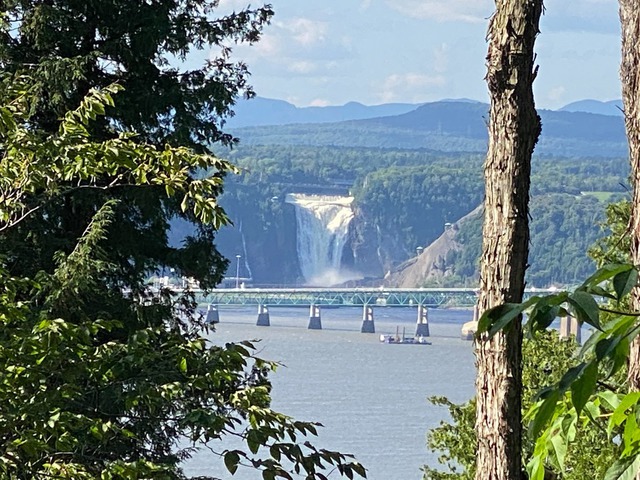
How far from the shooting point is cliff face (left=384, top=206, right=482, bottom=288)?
62972 mm

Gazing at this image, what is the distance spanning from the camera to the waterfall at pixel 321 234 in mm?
63447

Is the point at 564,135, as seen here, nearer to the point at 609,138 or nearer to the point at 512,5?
the point at 609,138

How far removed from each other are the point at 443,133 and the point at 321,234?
58.8 meters

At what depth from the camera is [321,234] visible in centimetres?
6575

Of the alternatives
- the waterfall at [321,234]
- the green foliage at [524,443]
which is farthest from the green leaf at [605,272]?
the waterfall at [321,234]

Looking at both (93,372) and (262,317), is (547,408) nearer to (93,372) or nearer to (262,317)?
(93,372)

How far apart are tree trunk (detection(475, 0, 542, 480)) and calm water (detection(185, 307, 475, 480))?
14.1 m

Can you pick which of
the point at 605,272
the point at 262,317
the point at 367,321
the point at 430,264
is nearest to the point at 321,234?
the point at 430,264

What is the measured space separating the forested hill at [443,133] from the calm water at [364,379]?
4118 centimetres

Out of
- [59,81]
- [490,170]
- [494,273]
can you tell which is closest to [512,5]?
[490,170]

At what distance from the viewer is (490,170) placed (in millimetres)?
3150

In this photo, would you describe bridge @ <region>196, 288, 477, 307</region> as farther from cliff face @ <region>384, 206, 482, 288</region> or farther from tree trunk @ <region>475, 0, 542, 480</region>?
tree trunk @ <region>475, 0, 542, 480</region>

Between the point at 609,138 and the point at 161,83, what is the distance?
350 feet

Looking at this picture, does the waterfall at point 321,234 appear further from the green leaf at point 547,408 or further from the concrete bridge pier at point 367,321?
the green leaf at point 547,408
